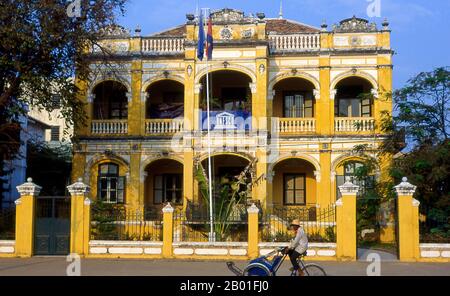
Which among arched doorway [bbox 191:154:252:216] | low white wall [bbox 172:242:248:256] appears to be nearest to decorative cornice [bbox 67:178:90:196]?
low white wall [bbox 172:242:248:256]

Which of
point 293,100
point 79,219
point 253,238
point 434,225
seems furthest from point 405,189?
point 293,100

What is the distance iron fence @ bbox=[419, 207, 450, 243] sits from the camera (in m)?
18.8

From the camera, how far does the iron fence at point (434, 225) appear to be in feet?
61.8

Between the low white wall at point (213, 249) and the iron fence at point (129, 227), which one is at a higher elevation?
the iron fence at point (129, 227)

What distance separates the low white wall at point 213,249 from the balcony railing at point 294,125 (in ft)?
34.4

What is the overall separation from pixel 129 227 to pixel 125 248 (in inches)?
96.7

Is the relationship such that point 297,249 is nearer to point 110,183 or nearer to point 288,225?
point 288,225

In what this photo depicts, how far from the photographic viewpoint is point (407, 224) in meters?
18.3

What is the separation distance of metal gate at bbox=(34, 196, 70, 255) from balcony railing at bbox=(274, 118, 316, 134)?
11.9 m

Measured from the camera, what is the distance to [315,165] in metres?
27.9

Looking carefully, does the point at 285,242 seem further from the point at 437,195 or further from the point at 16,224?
the point at 16,224

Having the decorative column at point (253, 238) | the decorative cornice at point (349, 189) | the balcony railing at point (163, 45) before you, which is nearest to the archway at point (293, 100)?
the balcony railing at point (163, 45)

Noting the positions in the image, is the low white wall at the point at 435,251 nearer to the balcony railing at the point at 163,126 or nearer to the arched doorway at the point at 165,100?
the balcony railing at the point at 163,126

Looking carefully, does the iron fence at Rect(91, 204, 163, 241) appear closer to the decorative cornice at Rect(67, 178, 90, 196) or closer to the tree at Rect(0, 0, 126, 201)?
the decorative cornice at Rect(67, 178, 90, 196)
